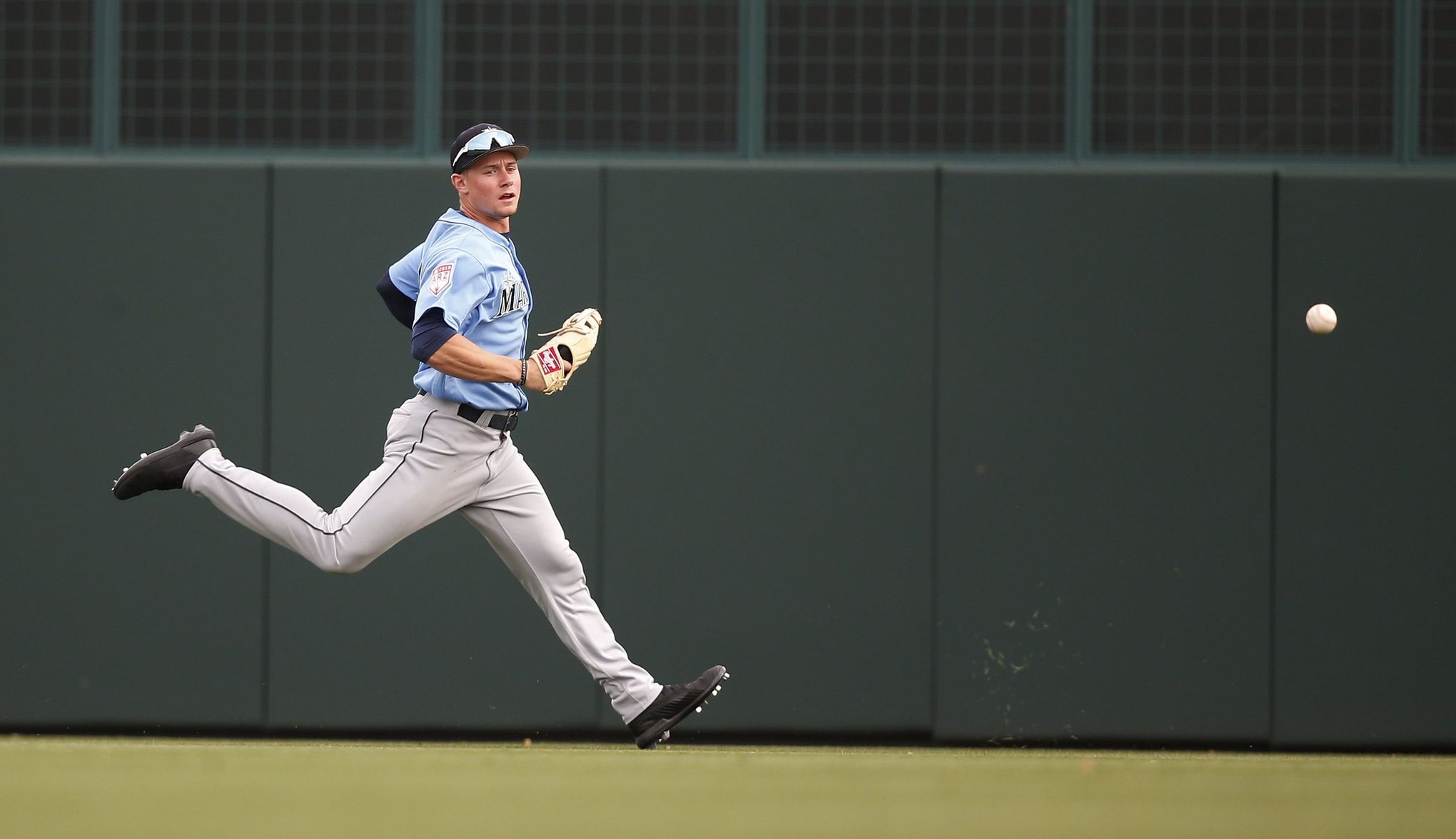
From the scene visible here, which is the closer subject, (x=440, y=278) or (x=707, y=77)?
(x=440, y=278)

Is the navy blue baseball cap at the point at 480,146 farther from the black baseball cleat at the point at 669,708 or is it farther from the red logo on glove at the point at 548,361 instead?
the black baseball cleat at the point at 669,708

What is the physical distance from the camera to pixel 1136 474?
760 centimetres

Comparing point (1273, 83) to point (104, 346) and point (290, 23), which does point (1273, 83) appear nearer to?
point (290, 23)

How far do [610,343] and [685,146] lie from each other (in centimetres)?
97

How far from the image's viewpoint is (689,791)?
616cm

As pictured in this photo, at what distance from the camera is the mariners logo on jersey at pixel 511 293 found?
589 centimetres

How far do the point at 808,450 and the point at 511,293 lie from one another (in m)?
2.12

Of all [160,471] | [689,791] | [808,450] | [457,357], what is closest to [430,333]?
[457,357]

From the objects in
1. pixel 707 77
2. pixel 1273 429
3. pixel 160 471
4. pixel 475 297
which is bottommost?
pixel 160 471

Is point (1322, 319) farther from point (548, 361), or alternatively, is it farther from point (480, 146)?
point (480, 146)

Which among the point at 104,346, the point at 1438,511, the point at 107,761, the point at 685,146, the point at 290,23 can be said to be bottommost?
the point at 107,761

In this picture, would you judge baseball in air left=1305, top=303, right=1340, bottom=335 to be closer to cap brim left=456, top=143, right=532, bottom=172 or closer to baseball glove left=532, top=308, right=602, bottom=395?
baseball glove left=532, top=308, right=602, bottom=395

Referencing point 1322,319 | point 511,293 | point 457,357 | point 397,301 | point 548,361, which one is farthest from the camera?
point 1322,319

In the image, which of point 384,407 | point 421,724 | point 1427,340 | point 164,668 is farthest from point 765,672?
point 1427,340
